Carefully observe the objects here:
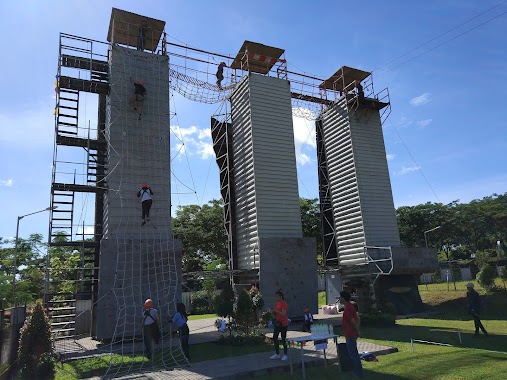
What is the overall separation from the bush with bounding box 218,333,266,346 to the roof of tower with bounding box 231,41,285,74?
47.8ft

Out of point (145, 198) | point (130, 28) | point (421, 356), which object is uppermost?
point (130, 28)

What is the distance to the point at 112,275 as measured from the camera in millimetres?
13469

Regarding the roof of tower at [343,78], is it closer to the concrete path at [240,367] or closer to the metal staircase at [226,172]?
the metal staircase at [226,172]

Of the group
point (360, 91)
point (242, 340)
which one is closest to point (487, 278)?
point (360, 91)

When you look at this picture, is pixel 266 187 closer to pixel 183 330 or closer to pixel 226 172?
pixel 226 172

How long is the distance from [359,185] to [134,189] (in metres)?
13.1

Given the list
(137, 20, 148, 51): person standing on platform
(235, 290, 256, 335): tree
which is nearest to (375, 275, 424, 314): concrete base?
(235, 290, 256, 335): tree

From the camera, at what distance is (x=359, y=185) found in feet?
72.8

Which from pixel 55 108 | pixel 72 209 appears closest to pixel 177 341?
pixel 72 209

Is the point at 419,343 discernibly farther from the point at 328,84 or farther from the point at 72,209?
the point at 328,84

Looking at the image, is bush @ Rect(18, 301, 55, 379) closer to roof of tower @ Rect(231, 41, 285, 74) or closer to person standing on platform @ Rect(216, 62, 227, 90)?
person standing on platform @ Rect(216, 62, 227, 90)

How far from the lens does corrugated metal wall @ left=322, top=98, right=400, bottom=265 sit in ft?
71.8

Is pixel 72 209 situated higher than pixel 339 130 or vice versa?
pixel 339 130

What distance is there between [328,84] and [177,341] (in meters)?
19.6
